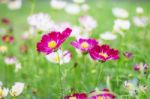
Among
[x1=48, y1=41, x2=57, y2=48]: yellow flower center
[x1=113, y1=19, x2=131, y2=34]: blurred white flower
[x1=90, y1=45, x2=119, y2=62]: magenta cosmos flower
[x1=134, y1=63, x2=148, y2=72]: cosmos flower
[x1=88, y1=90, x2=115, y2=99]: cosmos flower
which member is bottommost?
[x1=88, y1=90, x2=115, y2=99]: cosmos flower

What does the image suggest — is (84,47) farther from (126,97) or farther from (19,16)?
(19,16)

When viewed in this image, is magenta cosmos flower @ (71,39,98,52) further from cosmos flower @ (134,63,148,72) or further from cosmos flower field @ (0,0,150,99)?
cosmos flower @ (134,63,148,72)

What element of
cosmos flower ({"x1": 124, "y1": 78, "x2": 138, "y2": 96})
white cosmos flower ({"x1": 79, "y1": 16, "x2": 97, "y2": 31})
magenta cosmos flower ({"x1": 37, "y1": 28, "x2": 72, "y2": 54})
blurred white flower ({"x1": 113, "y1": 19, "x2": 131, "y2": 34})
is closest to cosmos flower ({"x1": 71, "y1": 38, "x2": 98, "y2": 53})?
magenta cosmos flower ({"x1": 37, "y1": 28, "x2": 72, "y2": 54})

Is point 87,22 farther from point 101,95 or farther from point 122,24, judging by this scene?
point 101,95

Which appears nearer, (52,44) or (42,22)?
(52,44)

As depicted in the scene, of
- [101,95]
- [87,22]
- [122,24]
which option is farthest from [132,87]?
[87,22]
